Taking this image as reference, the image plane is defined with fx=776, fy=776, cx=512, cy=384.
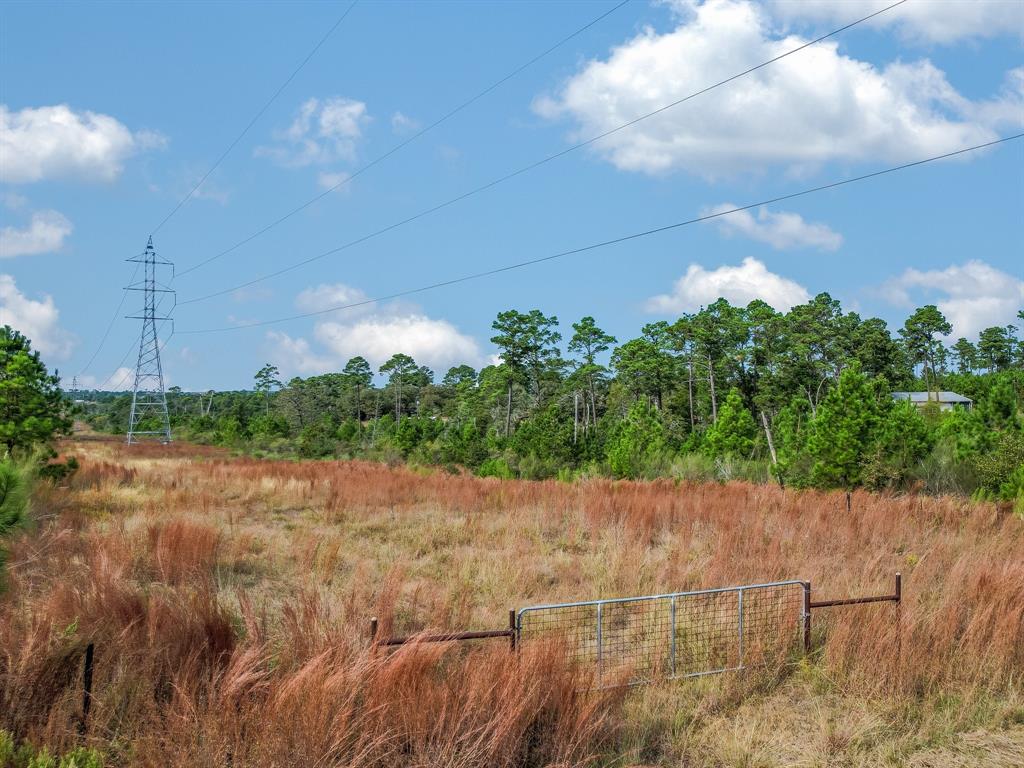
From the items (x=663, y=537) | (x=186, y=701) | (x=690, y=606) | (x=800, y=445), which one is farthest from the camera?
(x=800, y=445)

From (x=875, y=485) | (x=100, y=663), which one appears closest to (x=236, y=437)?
(x=875, y=485)

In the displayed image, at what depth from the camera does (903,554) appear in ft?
41.5

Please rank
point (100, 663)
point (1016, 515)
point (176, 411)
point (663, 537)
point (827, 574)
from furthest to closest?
point (176, 411), point (1016, 515), point (663, 537), point (827, 574), point (100, 663)

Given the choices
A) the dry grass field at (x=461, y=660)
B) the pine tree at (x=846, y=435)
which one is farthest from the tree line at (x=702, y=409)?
the dry grass field at (x=461, y=660)

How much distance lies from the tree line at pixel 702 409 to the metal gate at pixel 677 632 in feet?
50.6

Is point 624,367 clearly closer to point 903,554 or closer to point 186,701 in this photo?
point 903,554

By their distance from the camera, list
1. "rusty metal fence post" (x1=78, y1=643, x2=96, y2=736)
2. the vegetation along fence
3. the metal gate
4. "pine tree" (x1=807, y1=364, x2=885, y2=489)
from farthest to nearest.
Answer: "pine tree" (x1=807, y1=364, x2=885, y2=489) < the metal gate < the vegetation along fence < "rusty metal fence post" (x1=78, y1=643, x2=96, y2=736)

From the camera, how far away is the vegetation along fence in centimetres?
599

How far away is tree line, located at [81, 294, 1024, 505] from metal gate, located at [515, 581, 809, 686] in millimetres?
15433

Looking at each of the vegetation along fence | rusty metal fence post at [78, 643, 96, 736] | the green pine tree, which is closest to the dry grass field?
rusty metal fence post at [78, 643, 96, 736]

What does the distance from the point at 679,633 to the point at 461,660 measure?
2516 millimetres

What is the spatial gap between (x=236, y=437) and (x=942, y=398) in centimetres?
6558

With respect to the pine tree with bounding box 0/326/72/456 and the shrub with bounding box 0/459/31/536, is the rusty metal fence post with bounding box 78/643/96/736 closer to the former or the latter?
the shrub with bounding box 0/459/31/536

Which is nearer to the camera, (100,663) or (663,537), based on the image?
(100,663)
